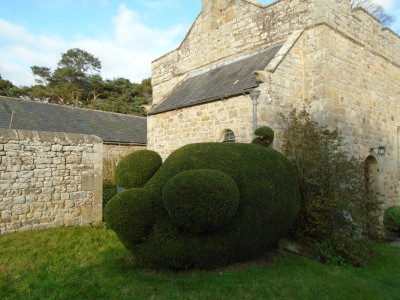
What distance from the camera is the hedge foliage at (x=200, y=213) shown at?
4.01 m

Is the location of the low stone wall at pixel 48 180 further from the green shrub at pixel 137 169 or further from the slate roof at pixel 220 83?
the slate roof at pixel 220 83

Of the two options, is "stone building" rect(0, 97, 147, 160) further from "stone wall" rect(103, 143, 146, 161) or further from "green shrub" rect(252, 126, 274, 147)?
"green shrub" rect(252, 126, 274, 147)

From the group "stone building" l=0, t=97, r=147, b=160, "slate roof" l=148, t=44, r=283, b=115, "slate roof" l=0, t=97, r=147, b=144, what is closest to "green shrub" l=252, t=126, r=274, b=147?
"slate roof" l=148, t=44, r=283, b=115

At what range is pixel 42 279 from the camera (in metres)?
4.19

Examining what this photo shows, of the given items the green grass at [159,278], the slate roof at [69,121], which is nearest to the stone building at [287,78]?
the green grass at [159,278]

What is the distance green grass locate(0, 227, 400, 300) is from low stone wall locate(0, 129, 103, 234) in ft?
4.09

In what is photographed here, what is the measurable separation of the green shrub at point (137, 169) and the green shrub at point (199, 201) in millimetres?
1206

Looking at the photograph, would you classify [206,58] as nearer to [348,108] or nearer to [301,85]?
[301,85]

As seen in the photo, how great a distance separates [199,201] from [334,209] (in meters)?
3.32

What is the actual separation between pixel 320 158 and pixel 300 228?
1.62 meters

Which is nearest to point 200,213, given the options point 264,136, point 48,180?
point 264,136

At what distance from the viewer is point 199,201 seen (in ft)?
12.7

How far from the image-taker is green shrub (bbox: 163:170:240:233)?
389 centimetres

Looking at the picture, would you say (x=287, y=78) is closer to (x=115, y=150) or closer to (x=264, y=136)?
(x=264, y=136)
